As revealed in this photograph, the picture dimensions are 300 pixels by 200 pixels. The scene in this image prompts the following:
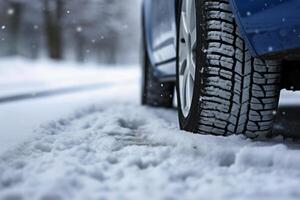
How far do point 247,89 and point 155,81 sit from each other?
259cm

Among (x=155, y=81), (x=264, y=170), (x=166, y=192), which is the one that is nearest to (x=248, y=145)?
(x=264, y=170)

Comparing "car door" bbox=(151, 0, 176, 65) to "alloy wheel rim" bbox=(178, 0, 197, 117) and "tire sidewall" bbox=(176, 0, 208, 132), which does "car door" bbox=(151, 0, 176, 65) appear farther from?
"tire sidewall" bbox=(176, 0, 208, 132)

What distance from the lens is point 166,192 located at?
63.1 inches

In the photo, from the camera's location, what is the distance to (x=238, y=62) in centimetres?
229

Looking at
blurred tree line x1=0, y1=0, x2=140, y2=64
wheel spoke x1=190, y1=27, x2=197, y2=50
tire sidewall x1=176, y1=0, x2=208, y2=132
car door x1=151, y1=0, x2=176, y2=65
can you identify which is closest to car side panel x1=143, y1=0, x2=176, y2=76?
car door x1=151, y1=0, x2=176, y2=65

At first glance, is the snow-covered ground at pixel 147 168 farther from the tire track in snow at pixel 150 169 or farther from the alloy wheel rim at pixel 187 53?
the alloy wheel rim at pixel 187 53

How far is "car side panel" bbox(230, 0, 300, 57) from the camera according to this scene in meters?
2.05

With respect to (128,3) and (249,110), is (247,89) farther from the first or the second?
(128,3)

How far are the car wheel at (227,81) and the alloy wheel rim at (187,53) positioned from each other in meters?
0.14

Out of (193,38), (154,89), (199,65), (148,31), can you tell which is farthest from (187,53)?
(154,89)

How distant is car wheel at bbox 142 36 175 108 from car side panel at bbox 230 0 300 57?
2726 mm

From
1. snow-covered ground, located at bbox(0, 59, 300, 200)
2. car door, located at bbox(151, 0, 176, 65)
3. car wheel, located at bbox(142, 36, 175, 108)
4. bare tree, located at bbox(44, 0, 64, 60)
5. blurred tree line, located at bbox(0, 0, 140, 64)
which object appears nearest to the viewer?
snow-covered ground, located at bbox(0, 59, 300, 200)

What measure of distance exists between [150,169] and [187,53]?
998 millimetres

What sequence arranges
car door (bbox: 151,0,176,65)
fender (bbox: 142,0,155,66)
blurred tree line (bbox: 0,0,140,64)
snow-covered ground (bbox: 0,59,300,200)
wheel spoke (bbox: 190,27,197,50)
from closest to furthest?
1. snow-covered ground (bbox: 0,59,300,200)
2. wheel spoke (bbox: 190,27,197,50)
3. car door (bbox: 151,0,176,65)
4. fender (bbox: 142,0,155,66)
5. blurred tree line (bbox: 0,0,140,64)
